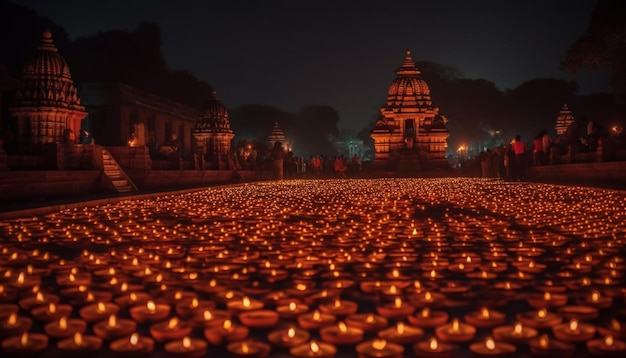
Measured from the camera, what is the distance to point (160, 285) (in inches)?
195

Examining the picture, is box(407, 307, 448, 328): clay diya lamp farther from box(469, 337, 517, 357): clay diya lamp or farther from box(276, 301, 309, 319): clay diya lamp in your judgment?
box(276, 301, 309, 319): clay diya lamp

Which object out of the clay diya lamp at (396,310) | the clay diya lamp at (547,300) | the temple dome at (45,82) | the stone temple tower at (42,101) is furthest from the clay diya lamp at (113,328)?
the temple dome at (45,82)

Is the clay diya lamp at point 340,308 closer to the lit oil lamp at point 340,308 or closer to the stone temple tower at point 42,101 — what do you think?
the lit oil lamp at point 340,308

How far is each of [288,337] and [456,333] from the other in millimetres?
841

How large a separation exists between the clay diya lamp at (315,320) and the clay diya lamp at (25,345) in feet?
4.29

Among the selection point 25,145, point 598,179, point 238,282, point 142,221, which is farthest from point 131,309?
point 25,145

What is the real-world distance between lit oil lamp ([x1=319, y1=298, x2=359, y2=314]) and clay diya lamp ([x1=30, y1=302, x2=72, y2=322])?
1547 mm

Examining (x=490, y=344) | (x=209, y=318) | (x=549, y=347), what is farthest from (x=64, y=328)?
(x=549, y=347)

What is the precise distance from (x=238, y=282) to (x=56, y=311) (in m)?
1.44

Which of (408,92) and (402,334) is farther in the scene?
(408,92)

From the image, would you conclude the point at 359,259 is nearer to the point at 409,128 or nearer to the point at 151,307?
the point at 151,307

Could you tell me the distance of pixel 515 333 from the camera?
3.39 m

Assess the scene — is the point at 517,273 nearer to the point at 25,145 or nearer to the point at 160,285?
the point at 160,285

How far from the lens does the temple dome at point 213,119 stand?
155 feet
